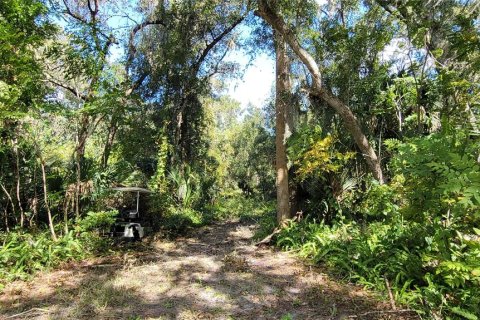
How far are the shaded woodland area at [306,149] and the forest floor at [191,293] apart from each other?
68mm

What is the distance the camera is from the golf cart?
24.3ft

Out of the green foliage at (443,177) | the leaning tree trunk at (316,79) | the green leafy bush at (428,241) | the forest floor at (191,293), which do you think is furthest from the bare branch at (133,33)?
the green foliage at (443,177)

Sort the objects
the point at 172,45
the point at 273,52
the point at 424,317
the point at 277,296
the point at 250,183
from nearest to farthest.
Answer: the point at 424,317, the point at 277,296, the point at 273,52, the point at 172,45, the point at 250,183

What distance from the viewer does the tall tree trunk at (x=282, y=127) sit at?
7.44 m

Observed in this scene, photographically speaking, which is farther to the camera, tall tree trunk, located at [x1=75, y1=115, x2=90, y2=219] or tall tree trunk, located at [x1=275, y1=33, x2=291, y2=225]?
tall tree trunk, located at [x1=275, y1=33, x2=291, y2=225]

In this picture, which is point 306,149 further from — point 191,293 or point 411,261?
point 191,293

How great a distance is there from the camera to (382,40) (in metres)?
6.18

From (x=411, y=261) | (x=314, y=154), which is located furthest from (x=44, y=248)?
(x=411, y=261)

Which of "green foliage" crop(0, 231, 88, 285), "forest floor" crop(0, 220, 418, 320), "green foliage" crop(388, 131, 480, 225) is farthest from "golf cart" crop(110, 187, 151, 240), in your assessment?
"green foliage" crop(388, 131, 480, 225)

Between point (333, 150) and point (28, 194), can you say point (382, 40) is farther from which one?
point (28, 194)

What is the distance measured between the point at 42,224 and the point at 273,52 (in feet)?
22.6

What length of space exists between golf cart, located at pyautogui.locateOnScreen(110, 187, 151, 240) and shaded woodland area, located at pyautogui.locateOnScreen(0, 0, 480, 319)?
1.09 ft

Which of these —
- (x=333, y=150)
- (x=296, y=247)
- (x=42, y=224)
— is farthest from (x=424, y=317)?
(x=42, y=224)

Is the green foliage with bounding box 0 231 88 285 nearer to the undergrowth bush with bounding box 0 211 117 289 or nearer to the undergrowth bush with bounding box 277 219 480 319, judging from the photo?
the undergrowth bush with bounding box 0 211 117 289
